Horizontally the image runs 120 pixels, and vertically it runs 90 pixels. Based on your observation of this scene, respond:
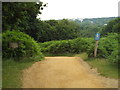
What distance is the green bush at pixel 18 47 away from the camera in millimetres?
9133

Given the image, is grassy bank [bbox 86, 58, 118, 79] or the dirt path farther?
grassy bank [bbox 86, 58, 118, 79]

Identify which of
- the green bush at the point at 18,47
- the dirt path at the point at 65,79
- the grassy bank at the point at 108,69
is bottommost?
the dirt path at the point at 65,79

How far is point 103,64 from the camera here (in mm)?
7750

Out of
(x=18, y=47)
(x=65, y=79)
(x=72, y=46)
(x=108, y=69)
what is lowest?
(x=65, y=79)

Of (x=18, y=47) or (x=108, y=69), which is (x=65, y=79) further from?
(x=18, y=47)

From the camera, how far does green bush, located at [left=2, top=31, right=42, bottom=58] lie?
Answer: 360 inches

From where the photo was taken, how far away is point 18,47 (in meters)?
9.33

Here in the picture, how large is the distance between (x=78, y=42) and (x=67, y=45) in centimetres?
106

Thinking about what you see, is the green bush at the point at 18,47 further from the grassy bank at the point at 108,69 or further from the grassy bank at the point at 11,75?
the grassy bank at the point at 108,69

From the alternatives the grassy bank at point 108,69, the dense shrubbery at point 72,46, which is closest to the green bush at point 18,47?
the grassy bank at point 108,69

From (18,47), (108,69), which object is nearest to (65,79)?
(108,69)

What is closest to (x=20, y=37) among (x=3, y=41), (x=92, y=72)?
(x=3, y=41)

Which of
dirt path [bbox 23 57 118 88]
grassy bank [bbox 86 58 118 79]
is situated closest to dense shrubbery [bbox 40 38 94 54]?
grassy bank [bbox 86 58 118 79]

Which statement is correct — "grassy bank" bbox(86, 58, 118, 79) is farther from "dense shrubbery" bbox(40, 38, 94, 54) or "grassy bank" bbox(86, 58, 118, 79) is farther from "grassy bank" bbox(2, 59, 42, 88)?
"dense shrubbery" bbox(40, 38, 94, 54)
